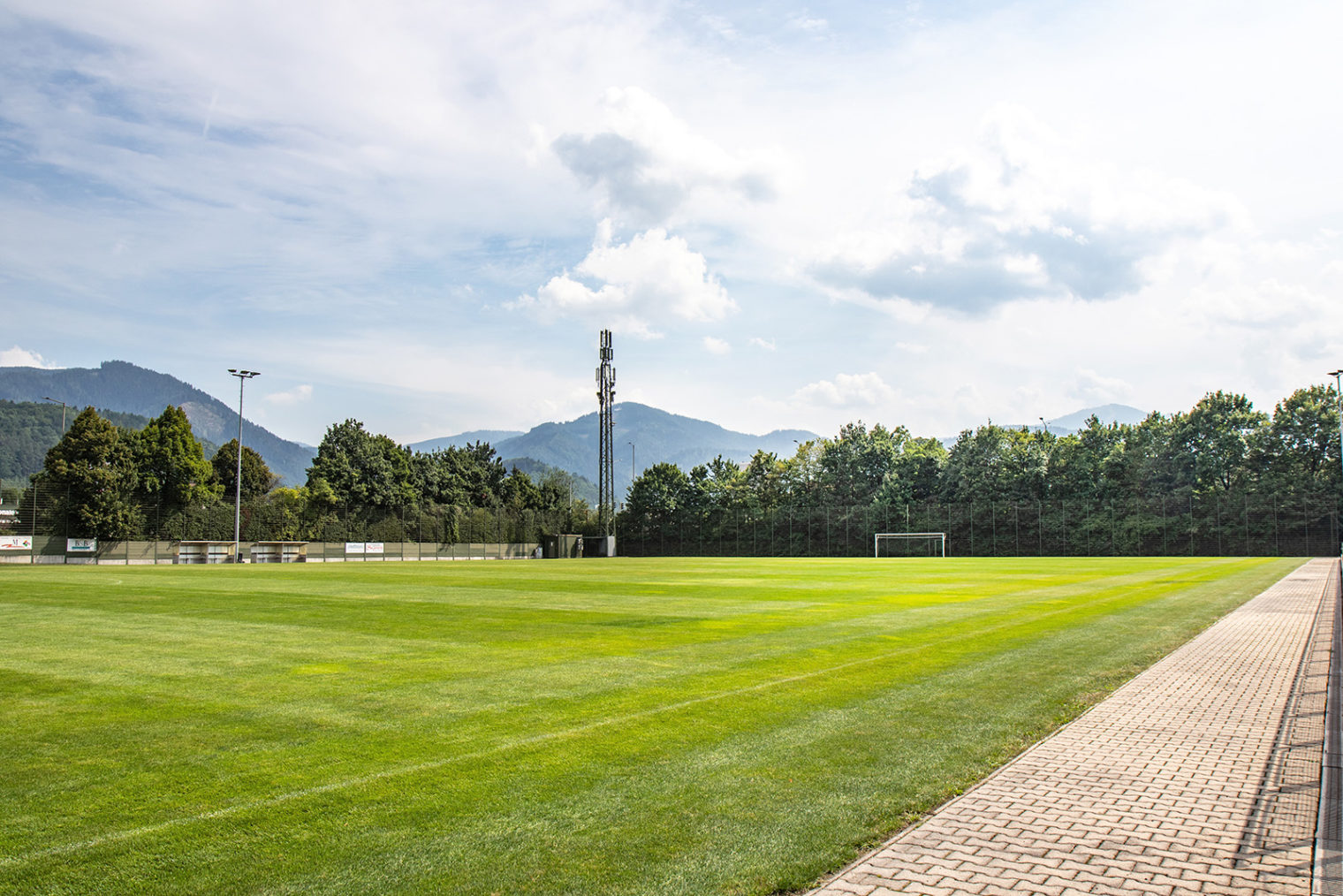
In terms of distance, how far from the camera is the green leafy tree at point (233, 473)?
77.5 metres

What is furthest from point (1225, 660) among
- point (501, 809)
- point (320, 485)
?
point (320, 485)

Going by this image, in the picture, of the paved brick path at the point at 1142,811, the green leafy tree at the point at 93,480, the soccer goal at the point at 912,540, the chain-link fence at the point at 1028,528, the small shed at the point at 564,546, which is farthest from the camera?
the soccer goal at the point at 912,540

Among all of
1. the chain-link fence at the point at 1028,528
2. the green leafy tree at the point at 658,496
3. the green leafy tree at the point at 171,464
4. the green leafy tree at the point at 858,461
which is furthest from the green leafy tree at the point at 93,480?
the green leafy tree at the point at 858,461

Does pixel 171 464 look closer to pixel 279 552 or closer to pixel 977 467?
pixel 279 552

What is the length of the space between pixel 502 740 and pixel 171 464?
7122 cm

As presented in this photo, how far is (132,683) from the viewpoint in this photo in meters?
8.94

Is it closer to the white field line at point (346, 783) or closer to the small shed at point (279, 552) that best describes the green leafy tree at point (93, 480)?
the small shed at point (279, 552)

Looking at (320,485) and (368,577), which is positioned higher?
(320,485)

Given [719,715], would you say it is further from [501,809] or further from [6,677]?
[6,677]

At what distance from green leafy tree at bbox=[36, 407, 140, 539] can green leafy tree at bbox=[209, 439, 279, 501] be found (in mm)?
15016

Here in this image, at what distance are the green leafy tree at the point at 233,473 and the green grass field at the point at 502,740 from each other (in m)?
68.2

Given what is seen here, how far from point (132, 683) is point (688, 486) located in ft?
282

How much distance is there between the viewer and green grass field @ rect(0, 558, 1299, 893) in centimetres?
431

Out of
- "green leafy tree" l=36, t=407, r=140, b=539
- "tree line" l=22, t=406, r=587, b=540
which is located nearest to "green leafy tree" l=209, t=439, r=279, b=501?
"tree line" l=22, t=406, r=587, b=540
